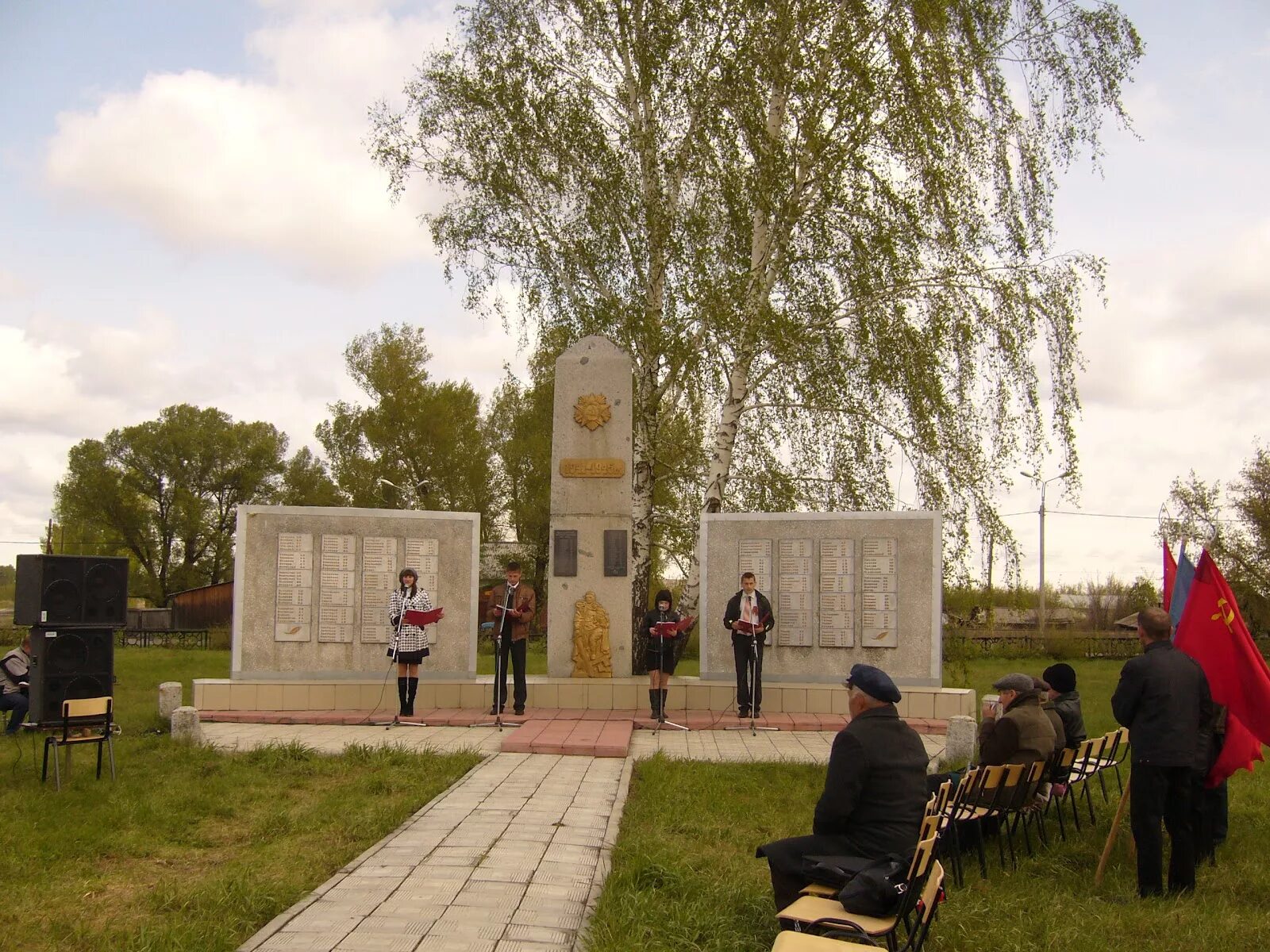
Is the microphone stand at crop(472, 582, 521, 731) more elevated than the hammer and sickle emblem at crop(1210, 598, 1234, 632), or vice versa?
the hammer and sickle emblem at crop(1210, 598, 1234, 632)

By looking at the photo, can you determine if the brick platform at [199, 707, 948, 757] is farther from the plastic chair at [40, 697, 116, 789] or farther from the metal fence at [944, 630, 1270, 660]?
the metal fence at [944, 630, 1270, 660]

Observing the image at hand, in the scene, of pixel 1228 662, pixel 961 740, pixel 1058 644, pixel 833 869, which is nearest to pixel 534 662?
pixel 961 740

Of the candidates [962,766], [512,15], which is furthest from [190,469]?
[962,766]

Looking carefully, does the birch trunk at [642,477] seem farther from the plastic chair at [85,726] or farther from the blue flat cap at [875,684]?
the blue flat cap at [875,684]

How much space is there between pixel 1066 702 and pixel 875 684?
4.45m

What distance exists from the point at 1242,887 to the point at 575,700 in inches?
326

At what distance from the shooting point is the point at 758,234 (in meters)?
16.9

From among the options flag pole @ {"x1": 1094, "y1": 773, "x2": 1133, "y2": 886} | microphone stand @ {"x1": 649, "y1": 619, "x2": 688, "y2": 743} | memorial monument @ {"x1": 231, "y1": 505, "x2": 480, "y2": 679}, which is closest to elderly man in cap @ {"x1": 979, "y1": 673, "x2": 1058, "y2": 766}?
flag pole @ {"x1": 1094, "y1": 773, "x2": 1133, "y2": 886}

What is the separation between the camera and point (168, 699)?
12.5 metres

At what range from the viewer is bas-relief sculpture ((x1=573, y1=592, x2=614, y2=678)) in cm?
1456

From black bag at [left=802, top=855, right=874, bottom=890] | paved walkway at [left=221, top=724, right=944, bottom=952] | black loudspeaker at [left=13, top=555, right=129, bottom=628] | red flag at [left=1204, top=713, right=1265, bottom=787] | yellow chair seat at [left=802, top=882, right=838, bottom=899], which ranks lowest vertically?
paved walkway at [left=221, top=724, right=944, bottom=952]

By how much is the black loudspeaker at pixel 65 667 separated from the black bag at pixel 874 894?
23.3ft

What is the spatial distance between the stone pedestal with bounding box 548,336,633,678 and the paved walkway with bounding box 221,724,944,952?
12.2ft

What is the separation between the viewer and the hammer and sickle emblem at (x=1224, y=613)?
7.40 m
